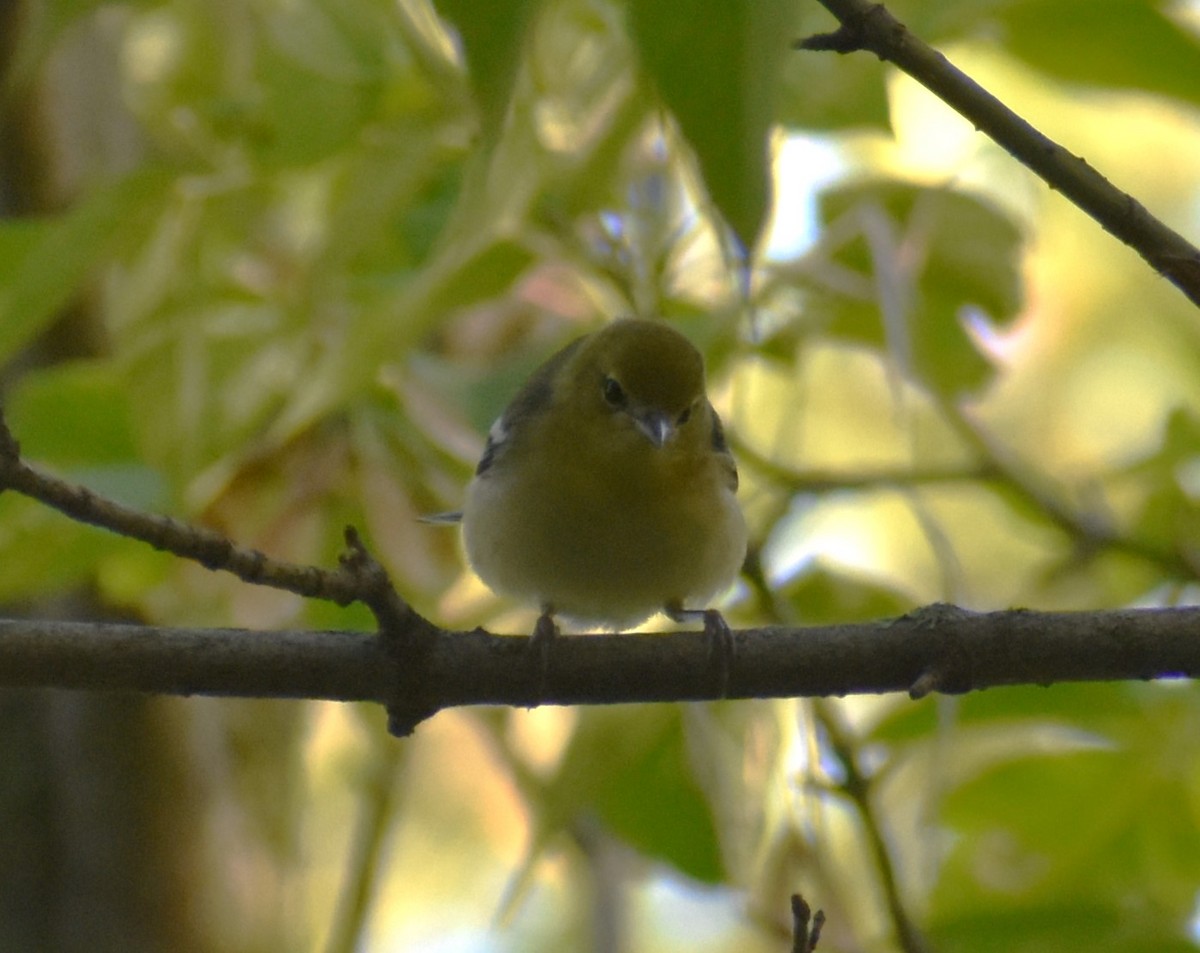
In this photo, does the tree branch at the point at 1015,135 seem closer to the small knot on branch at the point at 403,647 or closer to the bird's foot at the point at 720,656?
the bird's foot at the point at 720,656

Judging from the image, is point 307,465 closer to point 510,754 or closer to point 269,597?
point 269,597

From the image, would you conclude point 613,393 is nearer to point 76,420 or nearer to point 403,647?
point 76,420

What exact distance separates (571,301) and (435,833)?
3.35 metres

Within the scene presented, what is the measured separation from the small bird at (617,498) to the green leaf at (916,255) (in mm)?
312

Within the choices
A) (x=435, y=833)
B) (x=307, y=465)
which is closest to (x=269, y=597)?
(x=307, y=465)

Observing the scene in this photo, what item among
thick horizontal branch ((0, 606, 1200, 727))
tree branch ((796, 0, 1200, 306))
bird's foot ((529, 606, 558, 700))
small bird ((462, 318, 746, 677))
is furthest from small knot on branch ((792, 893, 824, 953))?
small bird ((462, 318, 746, 677))

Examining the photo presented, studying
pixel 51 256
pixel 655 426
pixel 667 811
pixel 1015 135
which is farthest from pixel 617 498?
pixel 1015 135

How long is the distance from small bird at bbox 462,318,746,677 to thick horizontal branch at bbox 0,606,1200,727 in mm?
755

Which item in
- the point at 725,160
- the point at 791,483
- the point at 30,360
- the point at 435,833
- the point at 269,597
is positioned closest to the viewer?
the point at 725,160

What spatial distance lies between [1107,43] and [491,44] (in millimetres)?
1586

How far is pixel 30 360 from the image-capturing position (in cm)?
325

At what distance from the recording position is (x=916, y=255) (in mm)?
2297

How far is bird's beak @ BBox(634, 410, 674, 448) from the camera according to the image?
8.46ft

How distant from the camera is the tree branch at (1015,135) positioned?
117 cm
